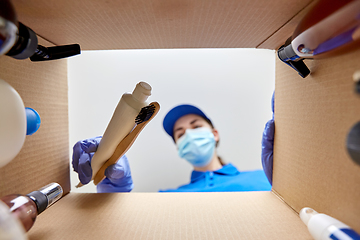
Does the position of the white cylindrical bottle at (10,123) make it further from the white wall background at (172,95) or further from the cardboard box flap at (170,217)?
the white wall background at (172,95)

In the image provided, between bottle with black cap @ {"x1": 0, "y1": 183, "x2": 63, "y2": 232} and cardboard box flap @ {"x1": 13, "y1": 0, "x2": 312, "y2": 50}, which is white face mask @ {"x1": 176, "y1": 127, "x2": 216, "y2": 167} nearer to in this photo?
cardboard box flap @ {"x1": 13, "y1": 0, "x2": 312, "y2": 50}

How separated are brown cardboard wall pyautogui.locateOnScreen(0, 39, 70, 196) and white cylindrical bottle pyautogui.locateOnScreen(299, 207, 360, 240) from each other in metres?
0.43

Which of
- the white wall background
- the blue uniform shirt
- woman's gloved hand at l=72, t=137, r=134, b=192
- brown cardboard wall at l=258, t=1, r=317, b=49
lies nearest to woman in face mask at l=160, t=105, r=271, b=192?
the blue uniform shirt

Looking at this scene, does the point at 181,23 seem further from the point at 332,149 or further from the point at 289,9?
the point at 332,149

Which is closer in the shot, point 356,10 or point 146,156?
point 356,10

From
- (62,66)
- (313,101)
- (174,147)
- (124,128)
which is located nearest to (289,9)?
(313,101)

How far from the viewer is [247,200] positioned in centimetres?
49

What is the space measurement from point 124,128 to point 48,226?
0.65ft

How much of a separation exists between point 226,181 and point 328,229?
3.49 ft

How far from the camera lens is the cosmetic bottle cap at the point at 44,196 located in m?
0.34

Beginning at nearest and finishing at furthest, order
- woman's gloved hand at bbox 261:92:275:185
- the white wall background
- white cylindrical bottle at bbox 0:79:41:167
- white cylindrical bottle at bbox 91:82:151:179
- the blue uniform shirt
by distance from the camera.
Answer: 1. white cylindrical bottle at bbox 0:79:41:167
2. white cylindrical bottle at bbox 91:82:151:179
3. woman's gloved hand at bbox 261:92:275:185
4. the blue uniform shirt
5. the white wall background

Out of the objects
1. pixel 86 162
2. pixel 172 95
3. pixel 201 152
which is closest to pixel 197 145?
pixel 201 152

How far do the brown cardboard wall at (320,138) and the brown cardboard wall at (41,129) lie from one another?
464 mm

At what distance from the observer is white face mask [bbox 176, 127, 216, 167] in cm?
134
